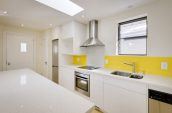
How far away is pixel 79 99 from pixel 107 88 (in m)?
1.22

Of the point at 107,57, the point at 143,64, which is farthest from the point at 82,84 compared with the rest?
the point at 143,64

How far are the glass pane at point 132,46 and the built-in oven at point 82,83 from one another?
3.79ft

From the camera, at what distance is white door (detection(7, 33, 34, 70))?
381 centimetres

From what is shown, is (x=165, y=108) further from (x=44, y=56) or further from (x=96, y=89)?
(x=44, y=56)

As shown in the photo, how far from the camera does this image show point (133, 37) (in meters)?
2.39

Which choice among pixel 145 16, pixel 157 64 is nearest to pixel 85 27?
pixel 145 16

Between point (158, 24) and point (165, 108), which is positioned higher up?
point (158, 24)

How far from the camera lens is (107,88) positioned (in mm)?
2033

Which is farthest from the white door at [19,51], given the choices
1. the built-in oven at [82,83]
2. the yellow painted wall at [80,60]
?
the built-in oven at [82,83]

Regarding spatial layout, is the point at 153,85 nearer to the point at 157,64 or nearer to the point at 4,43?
the point at 157,64

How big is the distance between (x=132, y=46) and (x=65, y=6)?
191cm

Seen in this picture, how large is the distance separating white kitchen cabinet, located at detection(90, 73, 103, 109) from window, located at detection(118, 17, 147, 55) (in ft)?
3.14

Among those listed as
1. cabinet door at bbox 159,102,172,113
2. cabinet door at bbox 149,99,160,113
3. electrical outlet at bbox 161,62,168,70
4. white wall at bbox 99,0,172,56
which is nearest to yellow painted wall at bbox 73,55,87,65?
white wall at bbox 99,0,172,56

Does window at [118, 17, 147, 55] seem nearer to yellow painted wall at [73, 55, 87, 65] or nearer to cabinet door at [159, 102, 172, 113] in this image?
cabinet door at [159, 102, 172, 113]
